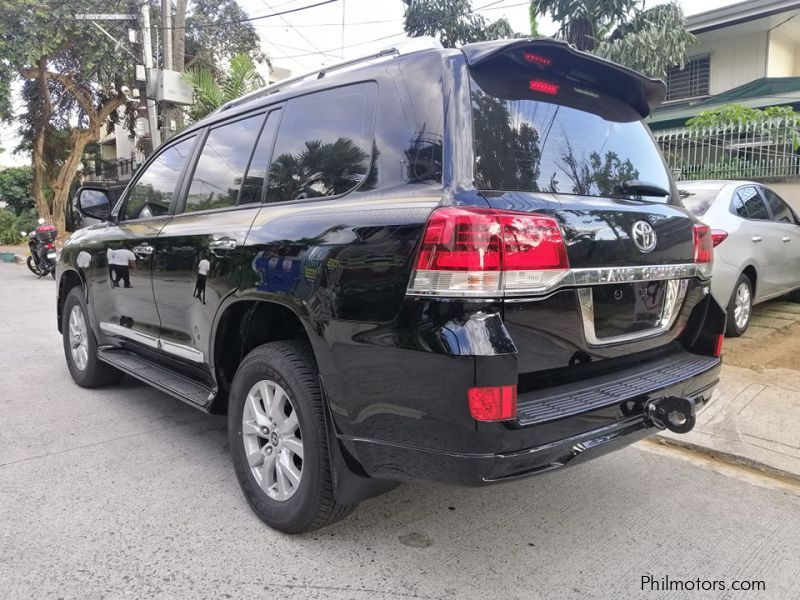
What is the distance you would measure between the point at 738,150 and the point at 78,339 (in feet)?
29.7

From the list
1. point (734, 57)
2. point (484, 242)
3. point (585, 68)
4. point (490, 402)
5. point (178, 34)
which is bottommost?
point (490, 402)

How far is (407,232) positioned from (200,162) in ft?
6.72

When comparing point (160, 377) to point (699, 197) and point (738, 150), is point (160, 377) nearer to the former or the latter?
point (699, 197)

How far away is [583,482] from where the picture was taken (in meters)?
3.32

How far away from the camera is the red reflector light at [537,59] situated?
238cm

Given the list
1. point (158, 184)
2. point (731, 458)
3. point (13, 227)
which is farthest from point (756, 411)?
point (13, 227)

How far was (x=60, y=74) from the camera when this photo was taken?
69.4 feet

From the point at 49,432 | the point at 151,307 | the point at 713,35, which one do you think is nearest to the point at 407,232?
the point at 151,307

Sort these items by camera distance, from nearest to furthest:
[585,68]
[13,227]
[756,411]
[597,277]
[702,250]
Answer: [597,277] → [585,68] → [702,250] → [756,411] → [13,227]

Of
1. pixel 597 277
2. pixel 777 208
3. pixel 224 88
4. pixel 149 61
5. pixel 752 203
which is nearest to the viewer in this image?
pixel 597 277

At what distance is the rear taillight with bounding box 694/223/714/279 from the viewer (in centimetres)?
285

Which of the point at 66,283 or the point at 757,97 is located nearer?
the point at 66,283

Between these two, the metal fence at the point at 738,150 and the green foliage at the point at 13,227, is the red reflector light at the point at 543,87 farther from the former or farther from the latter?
the green foliage at the point at 13,227

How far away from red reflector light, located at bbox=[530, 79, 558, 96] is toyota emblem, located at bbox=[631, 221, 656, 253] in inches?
25.2
